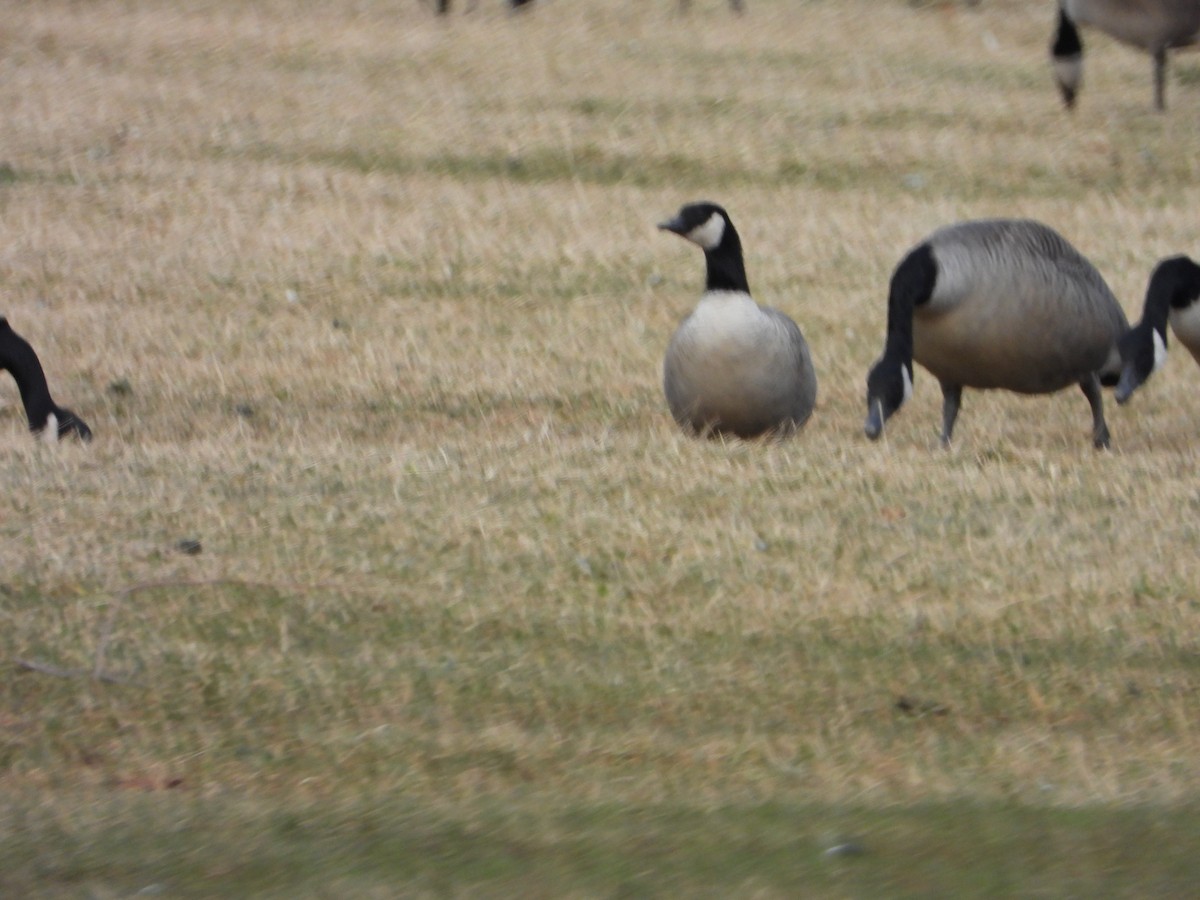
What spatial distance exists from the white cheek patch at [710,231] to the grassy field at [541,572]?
0.95 meters

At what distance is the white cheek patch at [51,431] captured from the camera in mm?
8711

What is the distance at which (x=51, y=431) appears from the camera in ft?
28.9

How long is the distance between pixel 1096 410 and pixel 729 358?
2125 mm

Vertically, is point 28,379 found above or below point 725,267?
below

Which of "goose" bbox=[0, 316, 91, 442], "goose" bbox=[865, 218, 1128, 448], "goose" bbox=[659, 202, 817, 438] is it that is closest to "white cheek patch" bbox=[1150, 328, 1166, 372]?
"goose" bbox=[865, 218, 1128, 448]

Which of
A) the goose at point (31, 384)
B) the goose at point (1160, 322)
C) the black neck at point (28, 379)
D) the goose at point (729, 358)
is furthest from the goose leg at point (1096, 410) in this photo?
the black neck at point (28, 379)

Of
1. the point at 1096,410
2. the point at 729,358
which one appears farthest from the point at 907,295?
the point at 1096,410

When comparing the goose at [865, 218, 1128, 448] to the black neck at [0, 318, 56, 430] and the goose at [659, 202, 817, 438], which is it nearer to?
the goose at [659, 202, 817, 438]

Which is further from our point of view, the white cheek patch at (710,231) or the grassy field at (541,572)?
the white cheek patch at (710,231)

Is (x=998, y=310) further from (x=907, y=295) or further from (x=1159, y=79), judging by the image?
(x=1159, y=79)

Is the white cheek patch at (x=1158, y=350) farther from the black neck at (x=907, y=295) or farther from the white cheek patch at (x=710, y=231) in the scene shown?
the white cheek patch at (x=710, y=231)

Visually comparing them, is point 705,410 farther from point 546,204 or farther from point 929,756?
point 546,204

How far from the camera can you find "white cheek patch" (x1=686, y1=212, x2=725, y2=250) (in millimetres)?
8625

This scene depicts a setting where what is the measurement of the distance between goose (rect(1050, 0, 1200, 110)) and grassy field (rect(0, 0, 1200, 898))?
9.68ft
